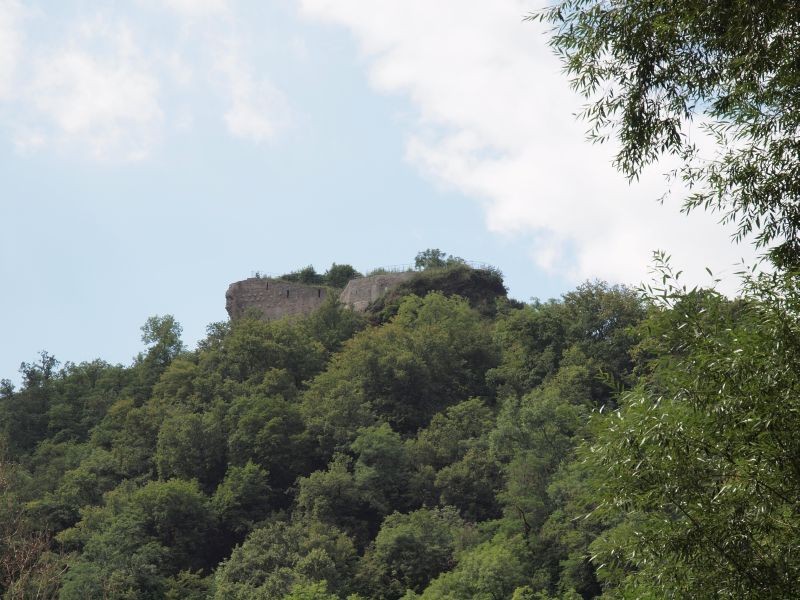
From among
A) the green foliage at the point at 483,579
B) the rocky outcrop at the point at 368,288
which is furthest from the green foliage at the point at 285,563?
the rocky outcrop at the point at 368,288

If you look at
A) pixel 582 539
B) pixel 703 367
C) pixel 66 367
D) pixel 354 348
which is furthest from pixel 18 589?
pixel 66 367

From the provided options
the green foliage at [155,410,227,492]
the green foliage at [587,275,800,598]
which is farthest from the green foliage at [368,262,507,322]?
the green foliage at [587,275,800,598]

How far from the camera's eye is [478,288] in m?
72.0

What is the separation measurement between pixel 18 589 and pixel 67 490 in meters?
19.1

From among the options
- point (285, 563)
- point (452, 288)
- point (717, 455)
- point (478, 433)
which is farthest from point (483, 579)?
point (452, 288)

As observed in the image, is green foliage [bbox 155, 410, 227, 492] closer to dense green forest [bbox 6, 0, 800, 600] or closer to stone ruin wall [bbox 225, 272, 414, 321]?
dense green forest [bbox 6, 0, 800, 600]

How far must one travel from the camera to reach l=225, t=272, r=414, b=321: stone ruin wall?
73750 mm

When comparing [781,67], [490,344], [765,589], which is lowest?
[765,589]

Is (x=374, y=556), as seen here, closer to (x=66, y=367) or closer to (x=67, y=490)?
(x=67, y=490)

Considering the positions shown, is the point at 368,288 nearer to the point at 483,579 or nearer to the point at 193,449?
the point at 193,449

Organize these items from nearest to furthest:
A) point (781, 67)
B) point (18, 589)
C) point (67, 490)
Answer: point (781, 67)
point (18, 589)
point (67, 490)

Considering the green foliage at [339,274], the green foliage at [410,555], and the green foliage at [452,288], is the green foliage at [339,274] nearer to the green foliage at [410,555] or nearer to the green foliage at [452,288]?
the green foliage at [452,288]

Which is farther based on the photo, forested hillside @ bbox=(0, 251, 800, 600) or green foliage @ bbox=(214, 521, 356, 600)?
forested hillside @ bbox=(0, 251, 800, 600)

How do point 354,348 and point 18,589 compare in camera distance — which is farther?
point 354,348
